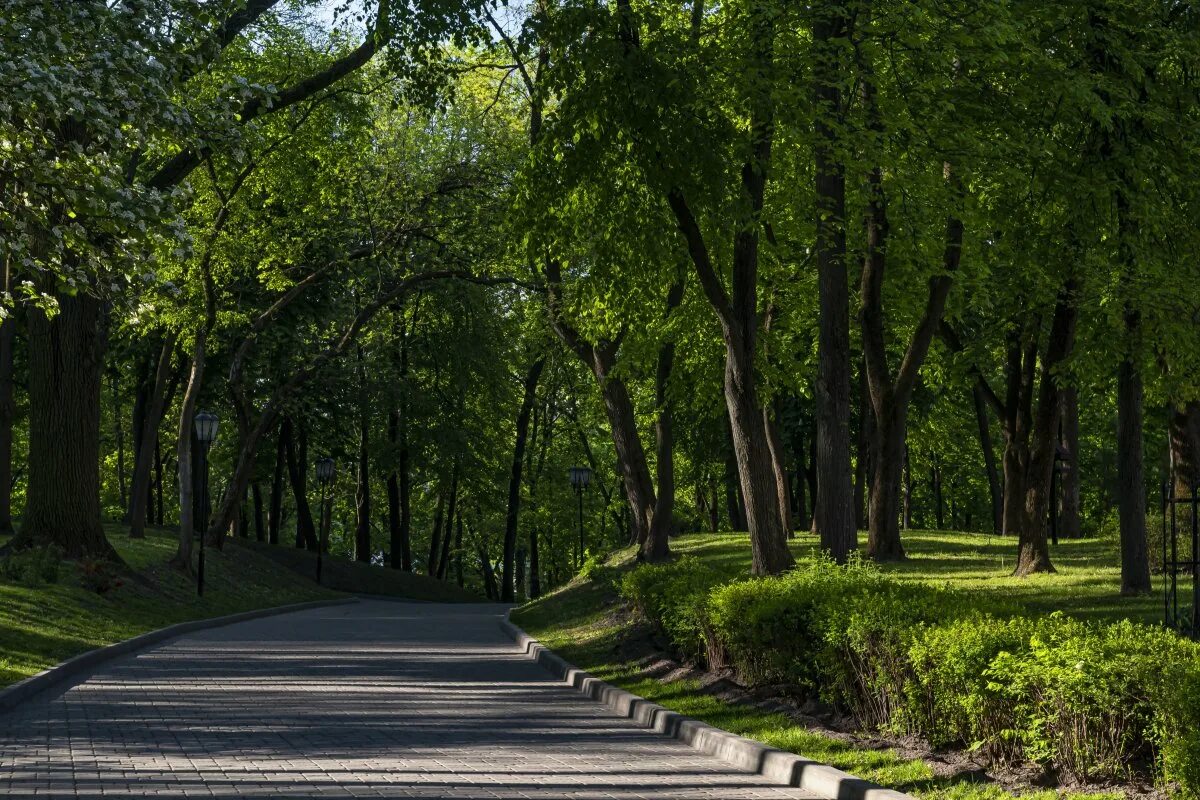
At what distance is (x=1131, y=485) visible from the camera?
18609 millimetres

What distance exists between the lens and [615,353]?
104 feet

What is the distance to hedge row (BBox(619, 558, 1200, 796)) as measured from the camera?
7.70m

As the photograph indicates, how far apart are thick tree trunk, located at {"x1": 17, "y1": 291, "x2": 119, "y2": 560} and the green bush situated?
1.06 m

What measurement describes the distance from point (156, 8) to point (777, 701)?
9.83 m

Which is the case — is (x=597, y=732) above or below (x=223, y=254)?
below

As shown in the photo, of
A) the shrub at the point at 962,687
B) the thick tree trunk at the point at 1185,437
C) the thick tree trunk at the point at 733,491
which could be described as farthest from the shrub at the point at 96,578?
the thick tree trunk at the point at 733,491

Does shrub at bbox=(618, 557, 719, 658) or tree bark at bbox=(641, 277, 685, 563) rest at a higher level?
tree bark at bbox=(641, 277, 685, 563)

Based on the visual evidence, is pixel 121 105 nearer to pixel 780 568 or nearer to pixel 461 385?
pixel 780 568

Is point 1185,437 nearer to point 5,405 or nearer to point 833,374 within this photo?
point 833,374

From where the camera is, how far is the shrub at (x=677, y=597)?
1527cm

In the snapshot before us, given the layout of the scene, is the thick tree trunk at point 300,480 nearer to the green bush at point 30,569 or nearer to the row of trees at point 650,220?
the row of trees at point 650,220

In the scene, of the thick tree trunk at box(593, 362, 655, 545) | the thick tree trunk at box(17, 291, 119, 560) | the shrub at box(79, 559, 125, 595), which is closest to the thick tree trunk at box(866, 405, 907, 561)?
the thick tree trunk at box(593, 362, 655, 545)

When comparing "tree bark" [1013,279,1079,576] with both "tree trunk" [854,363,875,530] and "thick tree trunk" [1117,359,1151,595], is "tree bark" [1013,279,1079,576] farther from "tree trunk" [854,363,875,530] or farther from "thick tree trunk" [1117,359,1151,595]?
"tree trunk" [854,363,875,530]

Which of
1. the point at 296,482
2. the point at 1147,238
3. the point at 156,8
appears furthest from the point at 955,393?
the point at 156,8
